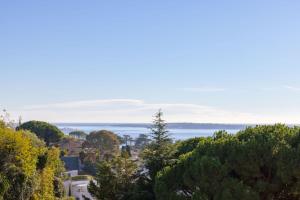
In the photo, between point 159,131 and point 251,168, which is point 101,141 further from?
point 251,168

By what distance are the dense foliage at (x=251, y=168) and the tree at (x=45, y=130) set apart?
5681cm

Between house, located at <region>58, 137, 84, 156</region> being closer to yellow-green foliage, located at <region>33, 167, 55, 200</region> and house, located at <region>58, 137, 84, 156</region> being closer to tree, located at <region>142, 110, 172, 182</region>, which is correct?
yellow-green foliage, located at <region>33, 167, 55, 200</region>

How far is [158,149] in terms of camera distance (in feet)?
66.5

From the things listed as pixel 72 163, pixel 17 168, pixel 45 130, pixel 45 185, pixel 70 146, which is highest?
pixel 45 130

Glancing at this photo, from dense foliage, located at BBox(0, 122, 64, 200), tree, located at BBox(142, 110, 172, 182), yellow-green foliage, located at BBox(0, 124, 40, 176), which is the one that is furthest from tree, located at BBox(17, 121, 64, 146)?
tree, located at BBox(142, 110, 172, 182)

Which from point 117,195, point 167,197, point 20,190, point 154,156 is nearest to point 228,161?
point 167,197

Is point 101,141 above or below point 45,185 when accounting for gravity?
above

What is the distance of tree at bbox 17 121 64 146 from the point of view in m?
68.8

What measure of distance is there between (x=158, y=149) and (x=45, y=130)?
5206 cm

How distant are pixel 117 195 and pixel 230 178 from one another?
30.4ft

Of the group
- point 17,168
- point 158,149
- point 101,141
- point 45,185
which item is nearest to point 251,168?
point 158,149

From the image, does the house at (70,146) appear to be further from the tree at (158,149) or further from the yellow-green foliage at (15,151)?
the tree at (158,149)

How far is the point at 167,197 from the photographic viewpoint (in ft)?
51.1

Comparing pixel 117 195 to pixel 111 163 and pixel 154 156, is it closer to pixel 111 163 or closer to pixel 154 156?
pixel 111 163
